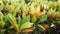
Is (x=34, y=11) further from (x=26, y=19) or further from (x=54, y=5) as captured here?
(x=54, y=5)

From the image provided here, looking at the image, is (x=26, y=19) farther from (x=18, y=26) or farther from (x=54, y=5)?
(x=54, y=5)

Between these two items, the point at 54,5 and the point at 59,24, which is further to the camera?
the point at 54,5

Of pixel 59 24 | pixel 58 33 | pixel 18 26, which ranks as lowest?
pixel 58 33

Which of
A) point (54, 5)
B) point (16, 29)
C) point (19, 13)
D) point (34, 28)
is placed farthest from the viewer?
point (54, 5)

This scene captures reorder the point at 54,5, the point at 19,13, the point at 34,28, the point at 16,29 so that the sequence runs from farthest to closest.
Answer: the point at 54,5 < the point at 19,13 < the point at 34,28 < the point at 16,29

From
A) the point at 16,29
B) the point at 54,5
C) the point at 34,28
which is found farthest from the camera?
the point at 54,5

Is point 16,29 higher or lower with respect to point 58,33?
higher

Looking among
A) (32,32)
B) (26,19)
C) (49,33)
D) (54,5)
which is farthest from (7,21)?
(54,5)

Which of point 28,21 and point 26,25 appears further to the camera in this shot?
point 28,21

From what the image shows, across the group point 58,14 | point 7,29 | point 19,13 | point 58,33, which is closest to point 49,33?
point 58,33
